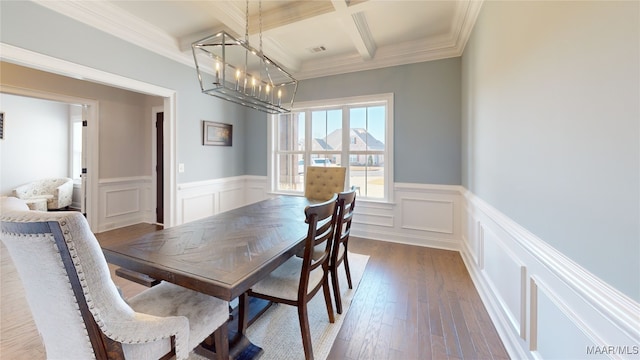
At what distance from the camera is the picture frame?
386cm

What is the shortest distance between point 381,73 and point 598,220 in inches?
131

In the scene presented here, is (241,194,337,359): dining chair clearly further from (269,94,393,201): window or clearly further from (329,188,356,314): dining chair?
(269,94,393,201): window

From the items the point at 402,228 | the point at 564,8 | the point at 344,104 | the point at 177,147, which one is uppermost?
the point at 344,104

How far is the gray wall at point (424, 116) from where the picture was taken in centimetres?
328

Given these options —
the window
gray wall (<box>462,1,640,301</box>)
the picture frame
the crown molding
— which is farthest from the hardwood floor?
the crown molding

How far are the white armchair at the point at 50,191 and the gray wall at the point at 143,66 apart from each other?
142 inches

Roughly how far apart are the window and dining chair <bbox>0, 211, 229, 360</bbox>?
327 cm

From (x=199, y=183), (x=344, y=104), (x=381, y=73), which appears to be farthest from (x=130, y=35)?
(x=381, y=73)

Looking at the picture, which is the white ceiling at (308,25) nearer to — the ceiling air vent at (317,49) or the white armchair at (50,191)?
the ceiling air vent at (317,49)

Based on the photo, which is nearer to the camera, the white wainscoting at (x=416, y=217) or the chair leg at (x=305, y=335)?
the chair leg at (x=305, y=335)

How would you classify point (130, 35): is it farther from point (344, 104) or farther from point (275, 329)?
point (275, 329)

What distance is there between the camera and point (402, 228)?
11.8ft

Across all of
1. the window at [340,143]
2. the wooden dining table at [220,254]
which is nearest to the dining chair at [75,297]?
the wooden dining table at [220,254]

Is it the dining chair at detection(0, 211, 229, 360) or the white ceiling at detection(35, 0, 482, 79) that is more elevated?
the white ceiling at detection(35, 0, 482, 79)
